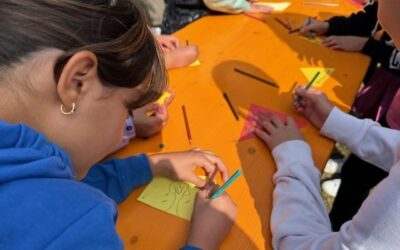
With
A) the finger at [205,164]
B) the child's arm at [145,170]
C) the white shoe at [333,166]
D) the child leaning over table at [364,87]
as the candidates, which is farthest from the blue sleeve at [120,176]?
the white shoe at [333,166]

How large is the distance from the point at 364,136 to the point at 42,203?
31.3 inches

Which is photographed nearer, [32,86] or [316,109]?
[32,86]

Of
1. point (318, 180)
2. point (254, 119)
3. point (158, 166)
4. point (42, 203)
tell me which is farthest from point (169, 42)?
point (42, 203)

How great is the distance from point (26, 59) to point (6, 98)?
53 millimetres

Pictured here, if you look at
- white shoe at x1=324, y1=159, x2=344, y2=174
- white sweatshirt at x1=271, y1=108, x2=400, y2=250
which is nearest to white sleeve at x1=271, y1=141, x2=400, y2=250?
white sweatshirt at x1=271, y1=108, x2=400, y2=250

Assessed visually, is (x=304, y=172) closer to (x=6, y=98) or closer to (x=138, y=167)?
(x=138, y=167)

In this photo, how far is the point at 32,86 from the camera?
44 centimetres

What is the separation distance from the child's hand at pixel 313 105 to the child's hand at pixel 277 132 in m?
0.07

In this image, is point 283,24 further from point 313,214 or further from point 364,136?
point 313,214

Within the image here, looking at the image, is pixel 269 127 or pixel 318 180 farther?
pixel 269 127

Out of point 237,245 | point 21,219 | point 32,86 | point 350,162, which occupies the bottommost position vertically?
point 350,162

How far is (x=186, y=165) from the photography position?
0.79 metres

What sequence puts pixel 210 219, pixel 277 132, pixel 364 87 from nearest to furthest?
pixel 210 219 → pixel 277 132 → pixel 364 87

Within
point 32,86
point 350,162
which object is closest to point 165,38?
point 350,162
